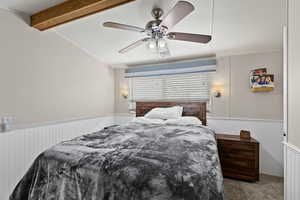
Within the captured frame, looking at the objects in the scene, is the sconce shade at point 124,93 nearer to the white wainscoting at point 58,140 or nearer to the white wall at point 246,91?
the white wainscoting at point 58,140

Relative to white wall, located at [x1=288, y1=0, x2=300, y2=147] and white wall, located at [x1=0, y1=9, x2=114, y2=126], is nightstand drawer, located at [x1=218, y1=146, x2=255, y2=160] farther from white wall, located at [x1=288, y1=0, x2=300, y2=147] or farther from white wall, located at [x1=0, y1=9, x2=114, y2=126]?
white wall, located at [x1=0, y1=9, x2=114, y2=126]

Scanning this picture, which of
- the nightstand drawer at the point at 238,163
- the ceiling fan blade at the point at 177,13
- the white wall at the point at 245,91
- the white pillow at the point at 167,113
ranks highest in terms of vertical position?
the ceiling fan blade at the point at 177,13

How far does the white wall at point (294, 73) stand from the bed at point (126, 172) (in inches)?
30.8

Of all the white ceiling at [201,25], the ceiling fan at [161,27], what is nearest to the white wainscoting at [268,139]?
the white ceiling at [201,25]

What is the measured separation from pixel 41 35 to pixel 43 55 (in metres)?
0.32

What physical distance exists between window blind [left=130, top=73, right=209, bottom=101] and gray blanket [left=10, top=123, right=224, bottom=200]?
1885 mm

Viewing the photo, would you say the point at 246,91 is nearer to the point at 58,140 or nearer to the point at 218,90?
the point at 218,90

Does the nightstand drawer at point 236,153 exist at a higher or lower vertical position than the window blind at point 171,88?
lower

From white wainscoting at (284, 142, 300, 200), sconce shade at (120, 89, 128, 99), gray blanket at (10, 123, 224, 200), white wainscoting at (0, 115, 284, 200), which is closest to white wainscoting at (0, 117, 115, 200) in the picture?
white wainscoting at (0, 115, 284, 200)

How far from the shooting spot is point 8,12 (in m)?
2.11

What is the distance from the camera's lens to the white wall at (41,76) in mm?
2098

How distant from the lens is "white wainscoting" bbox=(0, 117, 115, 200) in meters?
1.98

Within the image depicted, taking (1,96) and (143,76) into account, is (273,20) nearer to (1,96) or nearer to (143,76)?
(143,76)

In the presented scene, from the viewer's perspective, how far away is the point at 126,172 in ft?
3.65
